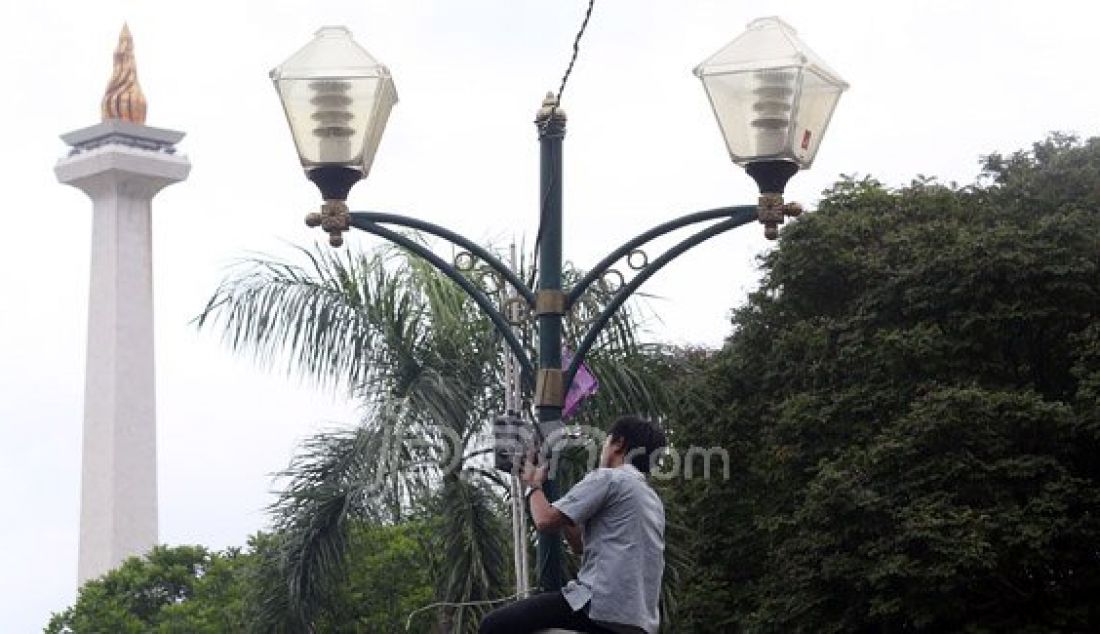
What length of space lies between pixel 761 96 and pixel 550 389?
6.16 feet

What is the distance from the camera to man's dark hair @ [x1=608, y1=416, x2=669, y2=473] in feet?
30.5

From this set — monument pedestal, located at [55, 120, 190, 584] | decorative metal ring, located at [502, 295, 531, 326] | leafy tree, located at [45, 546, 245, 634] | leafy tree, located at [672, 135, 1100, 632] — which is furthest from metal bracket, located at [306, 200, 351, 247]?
monument pedestal, located at [55, 120, 190, 584]

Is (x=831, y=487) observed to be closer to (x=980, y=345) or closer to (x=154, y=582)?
(x=980, y=345)

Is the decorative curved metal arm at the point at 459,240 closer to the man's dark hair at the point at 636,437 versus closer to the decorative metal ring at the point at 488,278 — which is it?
the man's dark hair at the point at 636,437

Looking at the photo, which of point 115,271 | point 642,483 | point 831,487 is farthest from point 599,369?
point 115,271

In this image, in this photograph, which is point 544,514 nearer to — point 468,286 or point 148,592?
point 468,286

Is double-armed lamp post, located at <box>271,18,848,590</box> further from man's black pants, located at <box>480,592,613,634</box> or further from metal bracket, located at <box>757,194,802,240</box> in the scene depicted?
man's black pants, located at <box>480,592,613,634</box>

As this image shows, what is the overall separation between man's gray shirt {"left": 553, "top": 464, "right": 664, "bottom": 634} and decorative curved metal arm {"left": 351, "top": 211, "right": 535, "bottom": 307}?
3014 millimetres

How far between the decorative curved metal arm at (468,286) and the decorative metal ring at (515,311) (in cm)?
4

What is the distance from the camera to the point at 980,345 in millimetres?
35906

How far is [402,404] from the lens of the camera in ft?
61.8

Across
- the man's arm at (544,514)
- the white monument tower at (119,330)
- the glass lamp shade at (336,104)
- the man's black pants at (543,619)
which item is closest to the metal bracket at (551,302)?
the glass lamp shade at (336,104)

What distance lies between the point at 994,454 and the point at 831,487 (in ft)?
7.14

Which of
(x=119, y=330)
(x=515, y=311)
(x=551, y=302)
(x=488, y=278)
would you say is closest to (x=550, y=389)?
(x=551, y=302)
